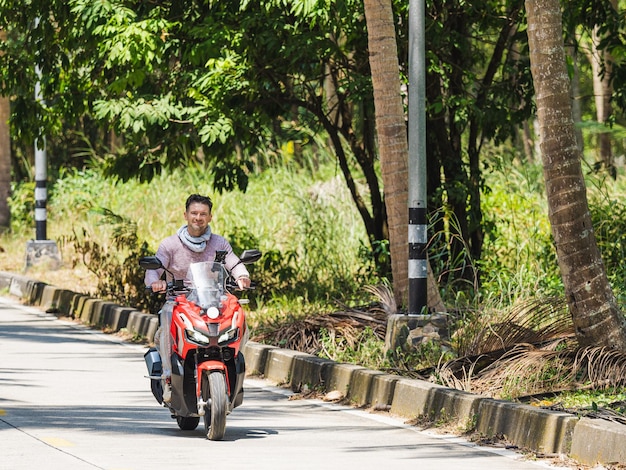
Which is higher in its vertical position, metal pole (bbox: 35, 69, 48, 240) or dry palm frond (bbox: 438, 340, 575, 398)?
metal pole (bbox: 35, 69, 48, 240)

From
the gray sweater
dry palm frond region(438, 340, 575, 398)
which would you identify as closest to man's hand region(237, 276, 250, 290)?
the gray sweater

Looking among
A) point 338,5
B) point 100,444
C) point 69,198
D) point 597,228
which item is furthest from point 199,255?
point 69,198

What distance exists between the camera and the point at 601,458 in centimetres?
813

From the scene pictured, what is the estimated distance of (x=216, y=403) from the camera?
29.0 ft

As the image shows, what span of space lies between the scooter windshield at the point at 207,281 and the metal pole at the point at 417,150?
310 centimetres

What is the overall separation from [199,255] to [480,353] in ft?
9.57

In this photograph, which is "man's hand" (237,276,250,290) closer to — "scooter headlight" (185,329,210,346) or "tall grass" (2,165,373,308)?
"scooter headlight" (185,329,210,346)

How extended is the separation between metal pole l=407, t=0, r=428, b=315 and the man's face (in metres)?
2.79

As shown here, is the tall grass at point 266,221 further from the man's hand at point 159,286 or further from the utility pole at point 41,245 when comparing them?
the man's hand at point 159,286

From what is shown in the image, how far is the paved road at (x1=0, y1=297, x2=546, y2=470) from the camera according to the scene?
826 centimetres

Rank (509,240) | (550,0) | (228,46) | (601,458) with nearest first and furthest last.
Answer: (601,458), (550,0), (228,46), (509,240)

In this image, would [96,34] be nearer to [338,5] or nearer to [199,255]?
[338,5]

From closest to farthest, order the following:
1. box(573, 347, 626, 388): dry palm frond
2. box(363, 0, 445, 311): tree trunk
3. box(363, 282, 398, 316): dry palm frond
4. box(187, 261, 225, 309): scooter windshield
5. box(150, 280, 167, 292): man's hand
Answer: box(187, 261, 225, 309): scooter windshield < box(150, 280, 167, 292): man's hand < box(573, 347, 626, 388): dry palm frond < box(363, 0, 445, 311): tree trunk < box(363, 282, 398, 316): dry palm frond

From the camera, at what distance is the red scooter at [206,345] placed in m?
8.88
